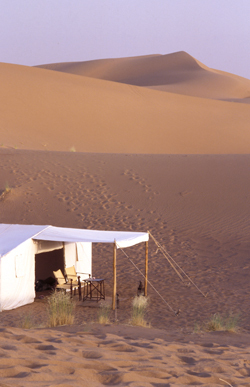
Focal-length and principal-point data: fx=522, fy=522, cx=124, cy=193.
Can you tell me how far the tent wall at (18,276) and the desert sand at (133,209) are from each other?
32 cm

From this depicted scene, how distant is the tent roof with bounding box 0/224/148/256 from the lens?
10.9 m

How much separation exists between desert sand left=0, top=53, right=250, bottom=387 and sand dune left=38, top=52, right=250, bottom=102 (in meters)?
30.3

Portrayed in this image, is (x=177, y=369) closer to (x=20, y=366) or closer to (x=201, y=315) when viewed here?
(x=20, y=366)

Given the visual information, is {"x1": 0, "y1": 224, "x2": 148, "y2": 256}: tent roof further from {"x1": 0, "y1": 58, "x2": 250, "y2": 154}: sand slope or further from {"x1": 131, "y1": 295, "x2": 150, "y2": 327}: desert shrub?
{"x1": 0, "y1": 58, "x2": 250, "y2": 154}: sand slope

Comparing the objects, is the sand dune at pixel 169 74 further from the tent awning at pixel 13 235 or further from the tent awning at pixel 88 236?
the tent awning at pixel 88 236

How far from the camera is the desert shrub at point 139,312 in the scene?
8945 mm

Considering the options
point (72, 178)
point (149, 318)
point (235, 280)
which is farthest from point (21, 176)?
point (149, 318)

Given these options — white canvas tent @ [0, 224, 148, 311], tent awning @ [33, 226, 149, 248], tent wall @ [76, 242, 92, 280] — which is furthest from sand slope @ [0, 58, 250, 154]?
tent awning @ [33, 226, 149, 248]

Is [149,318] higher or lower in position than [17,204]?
lower

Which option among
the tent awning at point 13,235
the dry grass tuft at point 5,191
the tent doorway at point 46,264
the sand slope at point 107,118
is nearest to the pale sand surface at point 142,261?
the dry grass tuft at point 5,191

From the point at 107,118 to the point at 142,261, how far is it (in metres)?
25.4

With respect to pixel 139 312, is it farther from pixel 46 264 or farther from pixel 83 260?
pixel 46 264

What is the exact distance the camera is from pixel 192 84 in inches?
3123

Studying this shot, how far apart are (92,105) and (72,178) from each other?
18.2m
